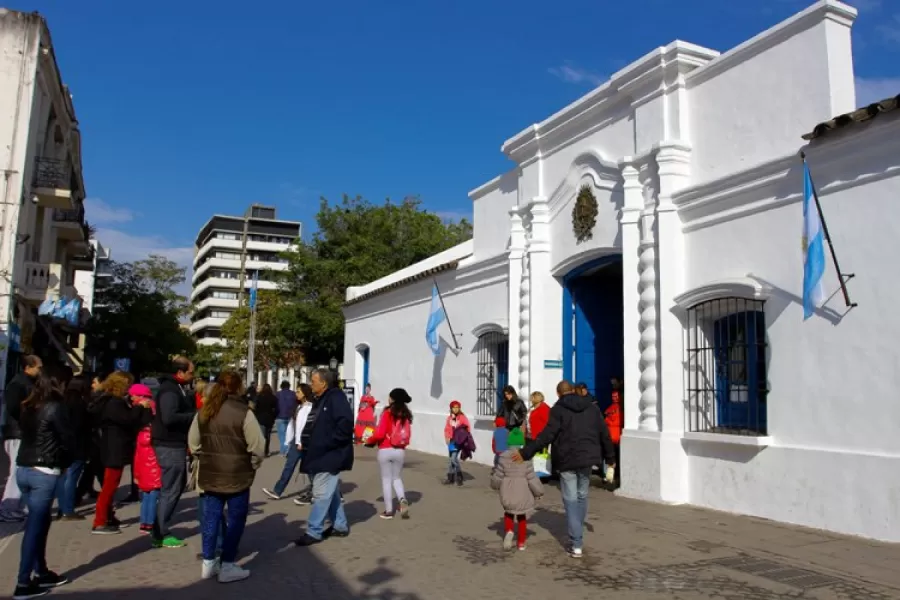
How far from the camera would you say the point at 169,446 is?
713 cm

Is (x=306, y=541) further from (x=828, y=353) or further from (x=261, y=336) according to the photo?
(x=261, y=336)

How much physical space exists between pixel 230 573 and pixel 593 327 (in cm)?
844

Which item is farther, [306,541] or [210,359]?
[210,359]

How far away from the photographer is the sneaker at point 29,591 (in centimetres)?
552

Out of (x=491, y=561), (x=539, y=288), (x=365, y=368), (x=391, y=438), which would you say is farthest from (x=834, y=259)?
(x=365, y=368)

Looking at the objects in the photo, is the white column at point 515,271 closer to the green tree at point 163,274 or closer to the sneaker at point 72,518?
the sneaker at point 72,518

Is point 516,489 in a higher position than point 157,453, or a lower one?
lower

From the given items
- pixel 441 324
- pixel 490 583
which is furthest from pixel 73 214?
pixel 490 583

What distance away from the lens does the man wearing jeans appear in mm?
7086

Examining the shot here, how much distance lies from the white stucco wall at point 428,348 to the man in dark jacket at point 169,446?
26.8 ft

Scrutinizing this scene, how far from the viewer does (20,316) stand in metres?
19.6

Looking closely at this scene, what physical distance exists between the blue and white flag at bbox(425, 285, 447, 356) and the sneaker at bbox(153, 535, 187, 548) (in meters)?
9.83

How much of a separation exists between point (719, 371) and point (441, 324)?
8.40 metres

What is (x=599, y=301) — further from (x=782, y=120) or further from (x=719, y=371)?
(x=782, y=120)
